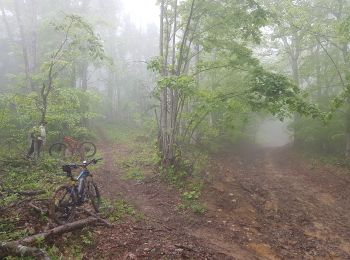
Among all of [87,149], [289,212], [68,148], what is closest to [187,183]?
[289,212]

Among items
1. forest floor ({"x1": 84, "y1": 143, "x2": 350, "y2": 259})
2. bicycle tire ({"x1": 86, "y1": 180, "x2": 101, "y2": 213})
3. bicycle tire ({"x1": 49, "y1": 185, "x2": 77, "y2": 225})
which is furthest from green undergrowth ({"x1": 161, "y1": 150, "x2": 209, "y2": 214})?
bicycle tire ({"x1": 49, "y1": 185, "x2": 77, "y2": 225})

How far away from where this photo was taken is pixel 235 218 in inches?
378

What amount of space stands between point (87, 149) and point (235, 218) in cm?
995

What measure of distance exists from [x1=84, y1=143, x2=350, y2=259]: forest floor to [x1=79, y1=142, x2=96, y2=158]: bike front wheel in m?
1.15

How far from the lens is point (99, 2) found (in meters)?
37.5

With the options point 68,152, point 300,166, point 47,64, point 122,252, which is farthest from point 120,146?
point 122,252

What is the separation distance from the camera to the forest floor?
7.16m

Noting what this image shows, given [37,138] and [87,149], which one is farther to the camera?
[87,149]

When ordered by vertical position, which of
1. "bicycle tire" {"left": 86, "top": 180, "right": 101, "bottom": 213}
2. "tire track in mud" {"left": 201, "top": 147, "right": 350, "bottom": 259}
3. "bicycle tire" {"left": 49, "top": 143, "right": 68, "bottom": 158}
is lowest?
"tire track in mud" {"left": 201, "top": 147, "right": 350, "bottom": 259}

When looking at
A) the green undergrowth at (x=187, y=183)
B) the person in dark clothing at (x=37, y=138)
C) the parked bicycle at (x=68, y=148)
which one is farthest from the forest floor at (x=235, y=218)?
the person in dark clothing at (x=37, y=138)

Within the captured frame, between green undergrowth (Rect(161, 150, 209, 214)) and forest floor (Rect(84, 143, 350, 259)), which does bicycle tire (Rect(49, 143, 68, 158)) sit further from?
green undergrowth (Rect(161, 150, 209, 214))

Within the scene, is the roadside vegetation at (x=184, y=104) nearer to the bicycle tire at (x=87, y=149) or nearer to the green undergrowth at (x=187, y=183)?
the green undergrowth at (x=187, y=183)

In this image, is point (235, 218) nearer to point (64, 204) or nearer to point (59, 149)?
point (64, 204)

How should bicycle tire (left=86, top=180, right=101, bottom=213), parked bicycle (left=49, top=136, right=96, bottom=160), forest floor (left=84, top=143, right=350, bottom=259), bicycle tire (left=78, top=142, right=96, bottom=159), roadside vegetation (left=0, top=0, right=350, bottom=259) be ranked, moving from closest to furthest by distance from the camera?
forest floor (left=84, top=143, right=350, bottom=259) < bicycle tire (left=86, top=180, right=101, bottom=213) < roadside vegetation (left=0, top=0, right=350, bottom=259) < parked bicycle (left=49, top=136, right=96, bottom=160) < bicycle tire (left=78, top=142, right=96, bottom=159)
